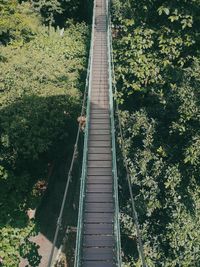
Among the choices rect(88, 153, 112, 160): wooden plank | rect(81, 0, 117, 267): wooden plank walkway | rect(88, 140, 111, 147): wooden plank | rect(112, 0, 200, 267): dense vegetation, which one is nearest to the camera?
rect(81, 0, 117, 267): wooden plank walkway

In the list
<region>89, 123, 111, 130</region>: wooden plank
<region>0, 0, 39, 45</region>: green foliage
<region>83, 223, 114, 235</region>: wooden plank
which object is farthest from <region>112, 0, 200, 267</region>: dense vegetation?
<region>0, 0, 39, 45</region>: green foliage

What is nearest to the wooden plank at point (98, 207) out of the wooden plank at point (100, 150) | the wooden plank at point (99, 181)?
the wooden plank at point (99, 181)

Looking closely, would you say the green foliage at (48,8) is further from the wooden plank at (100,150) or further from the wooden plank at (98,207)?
the wooden plank at (98,207)

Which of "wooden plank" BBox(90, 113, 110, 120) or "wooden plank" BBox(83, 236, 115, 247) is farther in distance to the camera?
"wooden plank" BBox(90, 113, 110, 120)

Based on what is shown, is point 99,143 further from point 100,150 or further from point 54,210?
point 54,210

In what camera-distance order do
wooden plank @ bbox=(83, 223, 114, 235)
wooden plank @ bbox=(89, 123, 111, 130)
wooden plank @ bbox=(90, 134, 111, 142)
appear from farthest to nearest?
wooden plank @ bbox=(89, 123, 111, 130) → wooden plank @ bbox=(90, 134, 111, 142) → wooden plank @ bbox=(83, 223, 114, 235)

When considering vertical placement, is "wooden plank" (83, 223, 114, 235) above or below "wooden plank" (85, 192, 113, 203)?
below

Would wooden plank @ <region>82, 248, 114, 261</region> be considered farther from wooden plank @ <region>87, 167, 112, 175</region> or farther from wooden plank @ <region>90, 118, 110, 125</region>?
wooden plank @ <region>90, 118, 110, 125</region>

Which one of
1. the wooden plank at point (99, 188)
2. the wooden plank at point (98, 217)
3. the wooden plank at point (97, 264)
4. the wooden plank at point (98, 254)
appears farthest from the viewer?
the wooden plank at point (99, 188)
